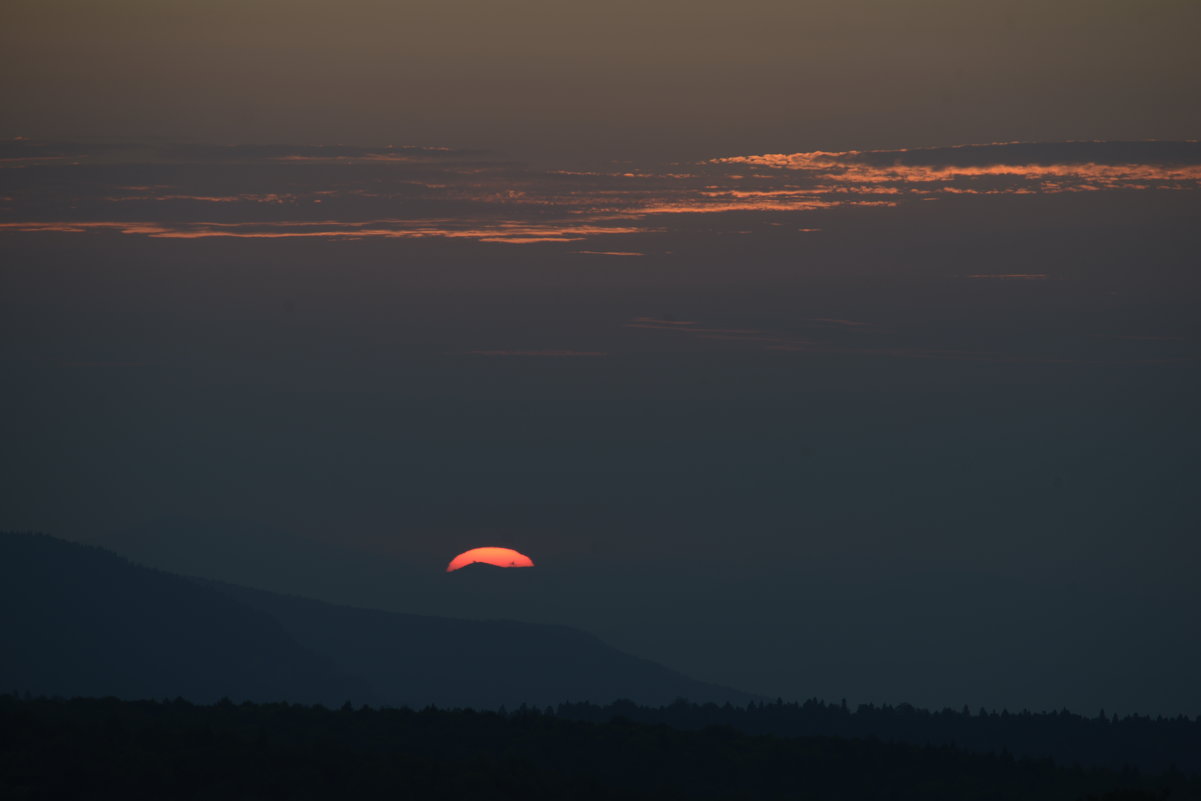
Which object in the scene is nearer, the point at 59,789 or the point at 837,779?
the point at 59,789

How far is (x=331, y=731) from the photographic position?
13650 centimetres

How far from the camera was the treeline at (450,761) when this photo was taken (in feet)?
348

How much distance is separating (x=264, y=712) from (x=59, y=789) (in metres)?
44.6

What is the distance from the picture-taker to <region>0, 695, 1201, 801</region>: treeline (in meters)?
106

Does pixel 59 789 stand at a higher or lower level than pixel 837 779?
lower

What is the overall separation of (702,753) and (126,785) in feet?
237

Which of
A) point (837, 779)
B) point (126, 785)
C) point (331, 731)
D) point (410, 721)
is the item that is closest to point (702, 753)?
point (837, 779)

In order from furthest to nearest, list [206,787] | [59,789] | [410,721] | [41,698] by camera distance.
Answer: [410,721]
[41,698]
[206,787]
[59,789]

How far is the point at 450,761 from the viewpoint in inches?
4975

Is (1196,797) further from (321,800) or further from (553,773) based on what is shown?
(321,800)

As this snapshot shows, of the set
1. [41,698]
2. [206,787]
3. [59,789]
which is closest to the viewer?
[59,789]

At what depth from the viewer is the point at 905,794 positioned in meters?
155

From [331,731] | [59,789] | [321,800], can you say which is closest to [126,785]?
[59,789]

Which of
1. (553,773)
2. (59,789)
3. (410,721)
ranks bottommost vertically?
(59,789)
